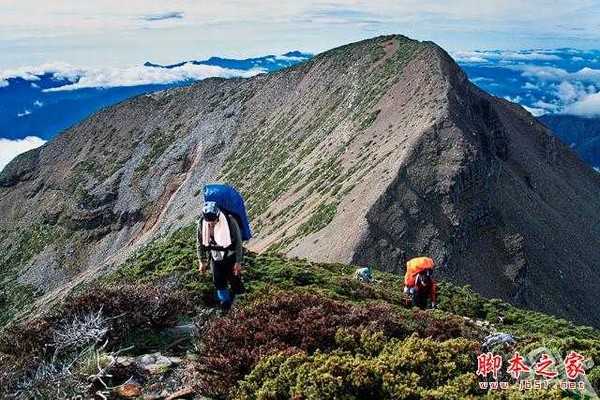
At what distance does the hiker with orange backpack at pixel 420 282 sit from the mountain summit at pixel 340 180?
1777cm

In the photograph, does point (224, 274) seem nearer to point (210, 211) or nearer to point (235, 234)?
point (235, 234)

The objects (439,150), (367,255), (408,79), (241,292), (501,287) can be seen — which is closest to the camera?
(241,292)

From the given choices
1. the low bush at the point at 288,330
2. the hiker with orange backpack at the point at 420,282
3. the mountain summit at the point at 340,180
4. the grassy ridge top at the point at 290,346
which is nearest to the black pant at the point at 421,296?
the hiker with orange backpack at the point at 420,282

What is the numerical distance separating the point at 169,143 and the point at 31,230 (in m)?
23.4

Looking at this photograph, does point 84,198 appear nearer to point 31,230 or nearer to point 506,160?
point 31,230

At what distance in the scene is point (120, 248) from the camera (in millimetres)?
78562

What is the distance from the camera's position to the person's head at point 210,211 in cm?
1114

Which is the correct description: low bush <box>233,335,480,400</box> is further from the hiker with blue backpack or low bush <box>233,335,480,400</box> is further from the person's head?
the person's head

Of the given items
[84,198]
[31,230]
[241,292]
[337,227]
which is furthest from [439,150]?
[31,230]

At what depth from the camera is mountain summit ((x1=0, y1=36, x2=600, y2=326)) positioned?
38938mm

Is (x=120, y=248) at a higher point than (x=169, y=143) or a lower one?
lower

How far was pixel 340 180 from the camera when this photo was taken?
47.1m

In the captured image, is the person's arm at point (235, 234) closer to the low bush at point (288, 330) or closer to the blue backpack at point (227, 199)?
the blue backpack at point (227, 199)

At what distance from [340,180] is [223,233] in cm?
3600
